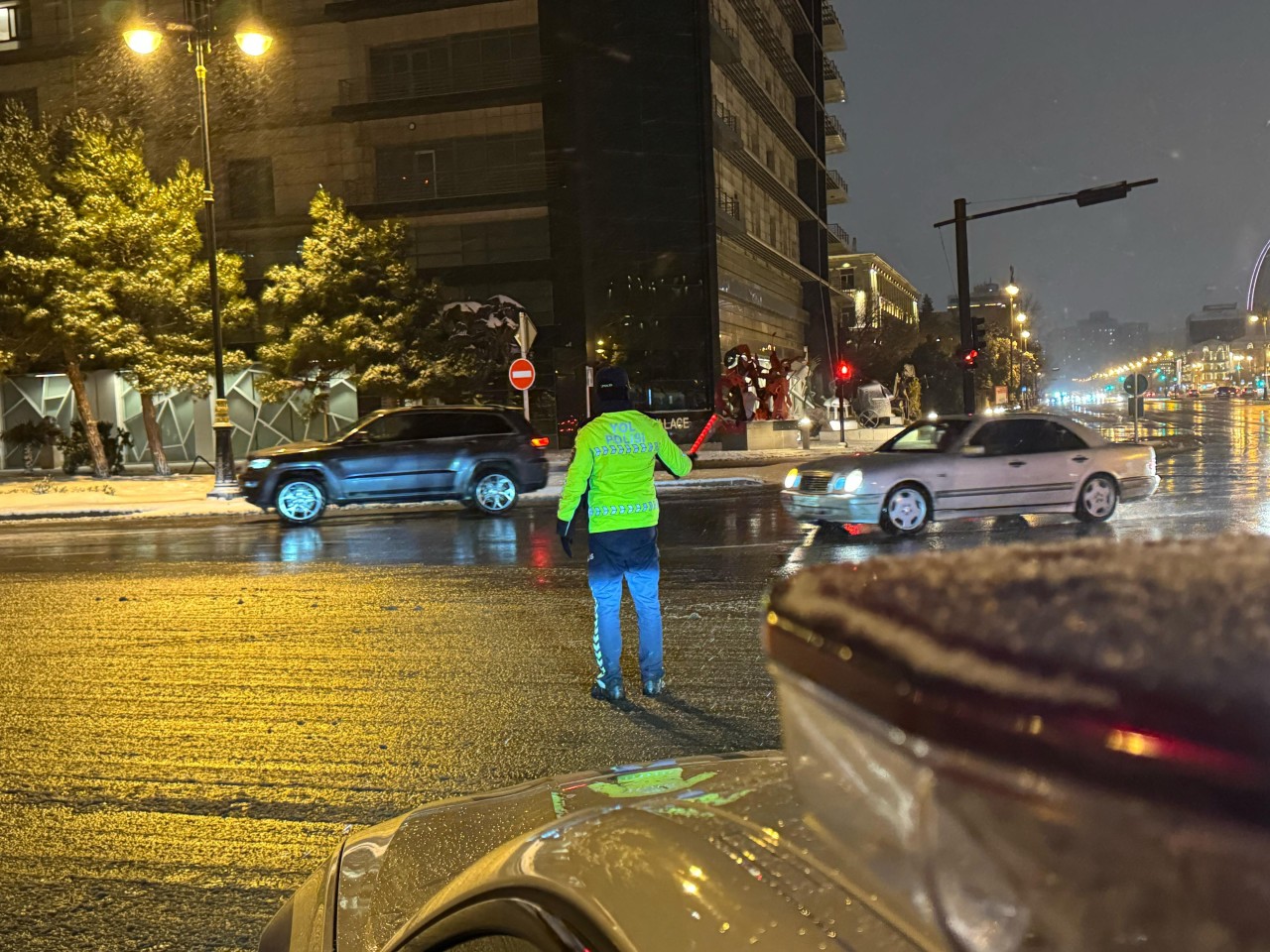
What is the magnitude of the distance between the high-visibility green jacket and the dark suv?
1188 centimetres

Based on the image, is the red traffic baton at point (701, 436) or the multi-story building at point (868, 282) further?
the multi-story building at point (868, 282)

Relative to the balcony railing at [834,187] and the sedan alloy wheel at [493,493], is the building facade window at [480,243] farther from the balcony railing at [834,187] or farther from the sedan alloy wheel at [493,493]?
the balcony railing at [834,187]

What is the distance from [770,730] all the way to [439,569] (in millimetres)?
6734

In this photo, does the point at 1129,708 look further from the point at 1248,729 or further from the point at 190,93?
the point at 190,93

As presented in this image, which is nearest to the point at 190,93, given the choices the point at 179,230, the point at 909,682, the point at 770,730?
the point at 179,230

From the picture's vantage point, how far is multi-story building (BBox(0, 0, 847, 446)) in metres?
37.2

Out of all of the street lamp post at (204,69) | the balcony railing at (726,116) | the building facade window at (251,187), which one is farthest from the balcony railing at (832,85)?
the street lamp post at (204,69)

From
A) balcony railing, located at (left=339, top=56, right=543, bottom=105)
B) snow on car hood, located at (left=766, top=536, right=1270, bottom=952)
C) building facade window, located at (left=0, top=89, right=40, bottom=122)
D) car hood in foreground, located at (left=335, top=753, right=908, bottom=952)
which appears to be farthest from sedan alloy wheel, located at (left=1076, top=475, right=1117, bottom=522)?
building facade window, located at (left=0, top=89, right=40, bottom=122)

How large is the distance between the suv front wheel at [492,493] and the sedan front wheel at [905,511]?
6.99m

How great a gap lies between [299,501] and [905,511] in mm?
9373

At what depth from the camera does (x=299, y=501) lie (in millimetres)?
17328

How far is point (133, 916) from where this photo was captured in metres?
3.67

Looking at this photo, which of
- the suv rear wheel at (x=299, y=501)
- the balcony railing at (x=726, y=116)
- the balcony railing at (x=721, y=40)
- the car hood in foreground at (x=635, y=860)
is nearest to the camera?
the car hood in foreground at (x=635, y=860)

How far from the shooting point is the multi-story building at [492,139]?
37.2 metres
